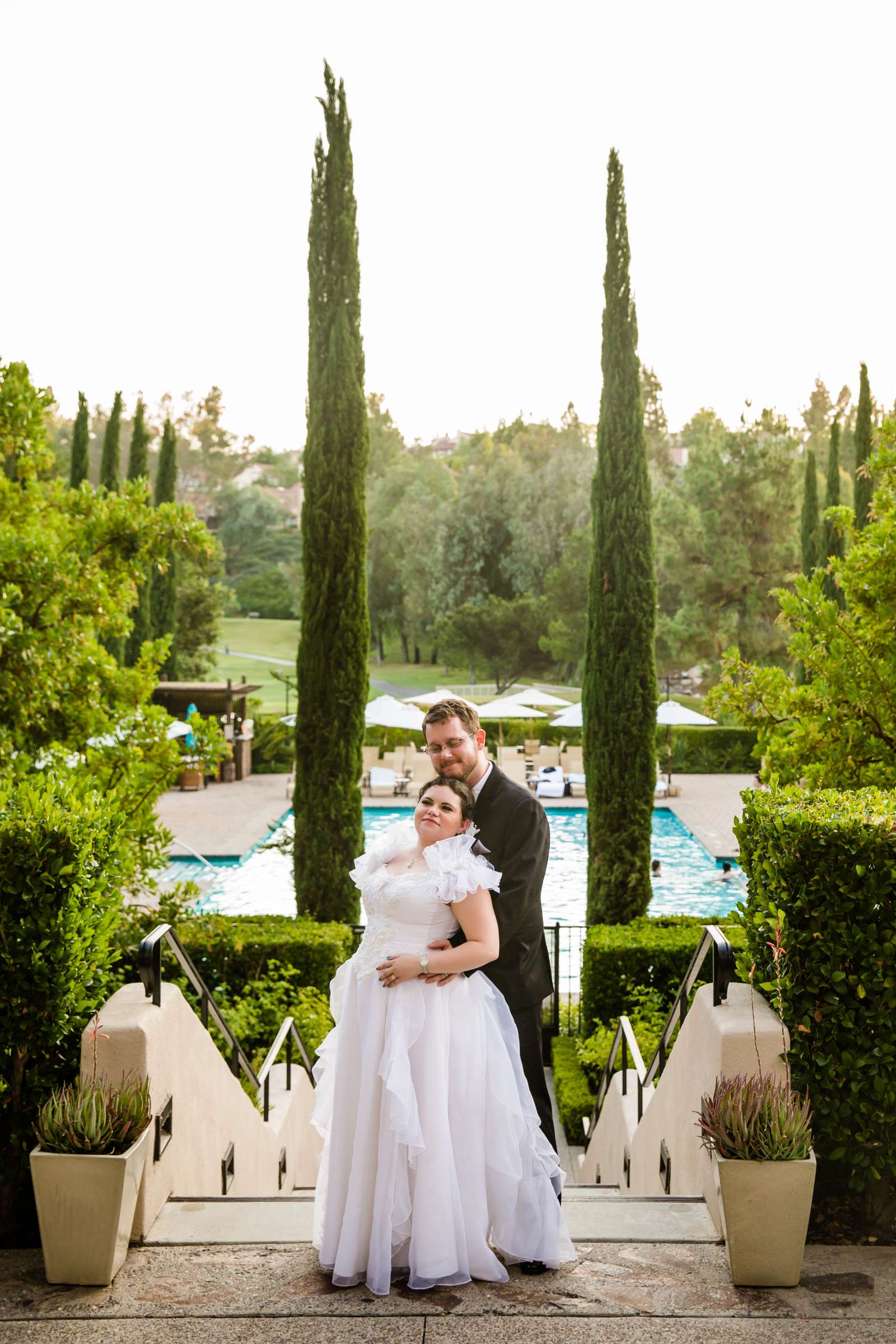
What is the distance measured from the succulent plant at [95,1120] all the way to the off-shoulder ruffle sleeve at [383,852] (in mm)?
881

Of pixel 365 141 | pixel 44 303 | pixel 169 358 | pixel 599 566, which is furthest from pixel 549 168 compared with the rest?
pixel 169 358

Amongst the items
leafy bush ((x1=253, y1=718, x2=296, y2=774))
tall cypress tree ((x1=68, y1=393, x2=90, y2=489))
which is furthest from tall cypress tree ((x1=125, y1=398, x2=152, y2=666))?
leafy bush ((x1=253, y1=718, x2=296, y2=774))

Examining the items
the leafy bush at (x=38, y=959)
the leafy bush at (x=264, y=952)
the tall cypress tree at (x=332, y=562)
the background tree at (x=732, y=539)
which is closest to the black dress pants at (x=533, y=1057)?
the leafy bush at (x=38, y=959)

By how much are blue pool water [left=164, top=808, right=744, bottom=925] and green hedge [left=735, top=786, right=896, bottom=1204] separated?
37.0 feet

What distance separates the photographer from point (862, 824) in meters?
3.21

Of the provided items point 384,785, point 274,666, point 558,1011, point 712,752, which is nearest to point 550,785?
point 384,785

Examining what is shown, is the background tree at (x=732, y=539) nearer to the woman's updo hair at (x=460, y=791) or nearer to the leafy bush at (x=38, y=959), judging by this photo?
the woman's updo hair at (x=460, y=791)

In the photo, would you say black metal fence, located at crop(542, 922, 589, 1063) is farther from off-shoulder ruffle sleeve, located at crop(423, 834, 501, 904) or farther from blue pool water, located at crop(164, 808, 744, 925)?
off-shoulder ruffle sleeve, located at crop(423, 834, 501, 904)

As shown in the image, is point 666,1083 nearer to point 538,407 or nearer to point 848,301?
point 848,301

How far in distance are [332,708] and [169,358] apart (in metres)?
53.4

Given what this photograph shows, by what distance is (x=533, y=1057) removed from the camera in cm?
342

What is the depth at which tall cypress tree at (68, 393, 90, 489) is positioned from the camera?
1152 inches

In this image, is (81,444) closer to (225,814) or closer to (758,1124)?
(225,814)

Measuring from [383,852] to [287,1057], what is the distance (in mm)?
4288
